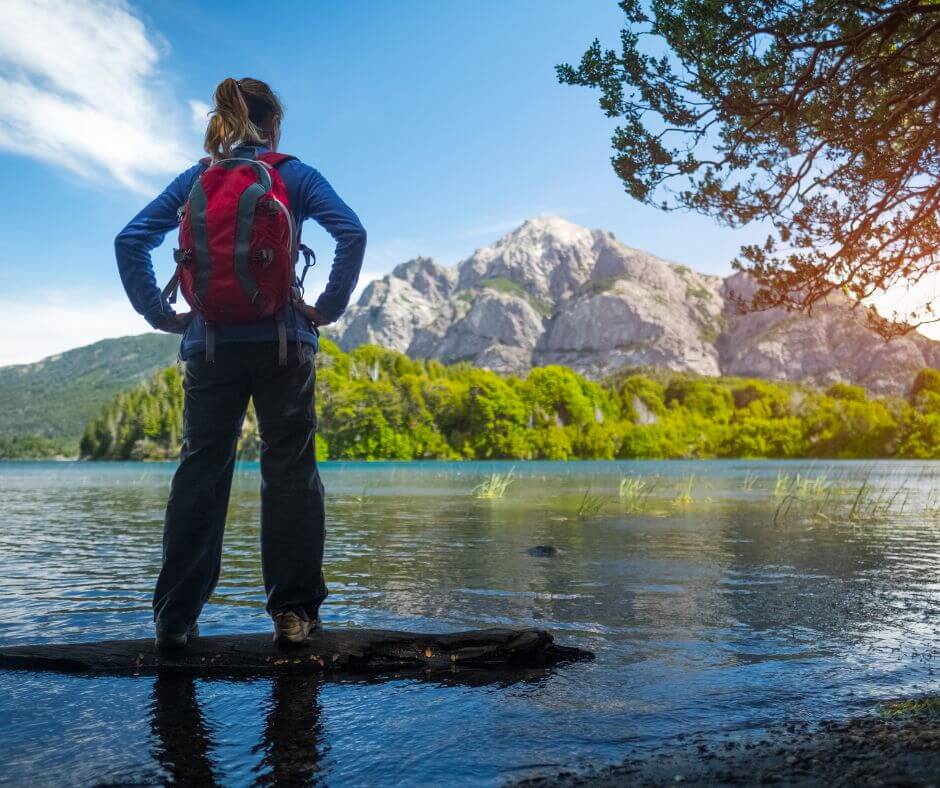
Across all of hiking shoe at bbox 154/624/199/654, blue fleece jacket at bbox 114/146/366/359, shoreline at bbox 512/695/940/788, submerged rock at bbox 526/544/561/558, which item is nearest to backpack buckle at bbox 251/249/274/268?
blue fleece jacket at bbox 114/146/366/359

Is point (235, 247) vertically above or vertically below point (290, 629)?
above

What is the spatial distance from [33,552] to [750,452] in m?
135

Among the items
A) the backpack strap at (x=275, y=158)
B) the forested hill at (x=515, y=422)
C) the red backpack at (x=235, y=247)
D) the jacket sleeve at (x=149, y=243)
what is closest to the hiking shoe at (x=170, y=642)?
the red backpack at (x=235, y=247)

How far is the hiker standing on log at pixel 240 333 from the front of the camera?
3.81 meters

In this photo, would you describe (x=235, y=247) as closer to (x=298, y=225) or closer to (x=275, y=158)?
(x=298, y=225)

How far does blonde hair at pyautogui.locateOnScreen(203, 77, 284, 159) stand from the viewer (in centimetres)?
415

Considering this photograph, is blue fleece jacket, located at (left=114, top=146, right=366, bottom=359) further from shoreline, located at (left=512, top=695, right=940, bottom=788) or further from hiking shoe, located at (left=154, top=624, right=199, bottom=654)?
shoreline, located at (left=512, top=695, right=940, bottom=788)

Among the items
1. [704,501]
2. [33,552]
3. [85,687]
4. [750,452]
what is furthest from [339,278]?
[750,452]

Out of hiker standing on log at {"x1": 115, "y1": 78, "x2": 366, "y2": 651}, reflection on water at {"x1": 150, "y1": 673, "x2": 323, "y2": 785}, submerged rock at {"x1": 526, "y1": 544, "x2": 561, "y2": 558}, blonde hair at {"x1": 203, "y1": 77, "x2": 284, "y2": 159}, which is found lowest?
submerged rock at {"x1": 526, "y1": 544, "x2": 561, "y2": 558}

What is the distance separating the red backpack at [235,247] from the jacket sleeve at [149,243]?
0.31m

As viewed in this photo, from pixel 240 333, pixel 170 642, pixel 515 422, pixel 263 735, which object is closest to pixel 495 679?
pixel 263 735

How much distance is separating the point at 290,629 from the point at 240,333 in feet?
5.26

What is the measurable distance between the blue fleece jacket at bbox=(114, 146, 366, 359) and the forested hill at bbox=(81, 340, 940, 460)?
9568cm

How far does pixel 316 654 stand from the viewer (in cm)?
390
